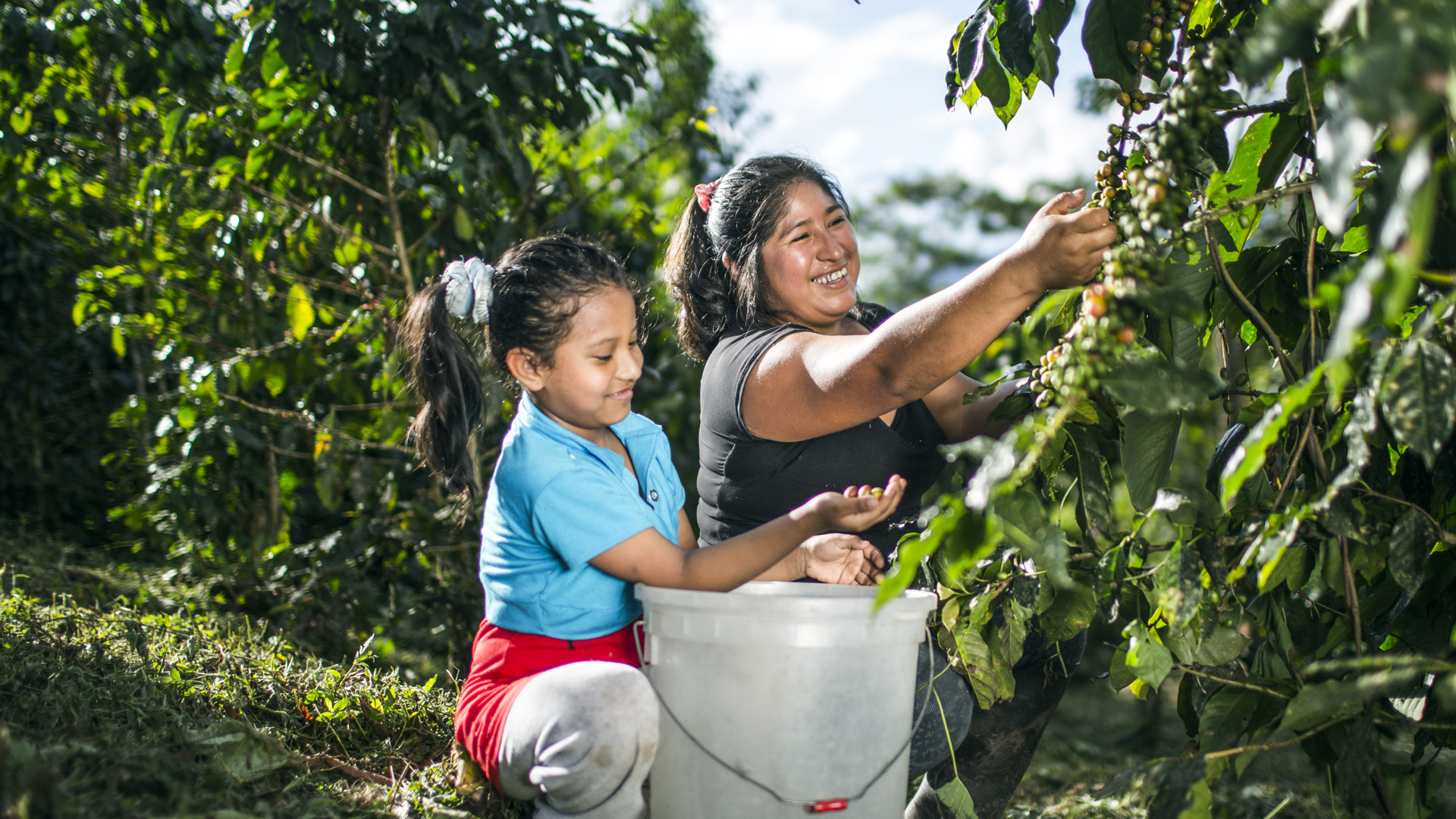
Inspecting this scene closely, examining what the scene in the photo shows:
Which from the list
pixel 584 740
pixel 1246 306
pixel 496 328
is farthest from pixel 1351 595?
pixel 496 328

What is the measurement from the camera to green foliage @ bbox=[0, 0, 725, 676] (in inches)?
91.7

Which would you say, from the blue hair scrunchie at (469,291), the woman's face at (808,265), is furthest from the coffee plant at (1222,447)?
the blue hair scrunchie at (469,291)

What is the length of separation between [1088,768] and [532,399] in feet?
6.24

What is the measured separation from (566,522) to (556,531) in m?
0.02

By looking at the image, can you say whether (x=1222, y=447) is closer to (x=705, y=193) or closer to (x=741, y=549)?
(x=741, y=549)

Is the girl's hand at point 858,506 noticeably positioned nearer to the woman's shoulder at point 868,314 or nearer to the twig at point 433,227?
the woman's shoulder at point 868,314

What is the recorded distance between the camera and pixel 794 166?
1.82m

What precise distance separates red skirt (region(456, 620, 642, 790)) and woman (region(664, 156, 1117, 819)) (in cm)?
32

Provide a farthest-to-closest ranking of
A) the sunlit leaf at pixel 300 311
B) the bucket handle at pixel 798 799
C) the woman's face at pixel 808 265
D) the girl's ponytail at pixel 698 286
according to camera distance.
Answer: the sunlit leaf at pixel 300 311 < the girl's ponytail at pixel 698 286 < the woman's face at pixel 808 265 < the bucket handle at pixel 798 799

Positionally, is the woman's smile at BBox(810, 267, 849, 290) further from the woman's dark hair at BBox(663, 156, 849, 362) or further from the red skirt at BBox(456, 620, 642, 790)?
the red skirt at BBox(456, 620, 642, 790)

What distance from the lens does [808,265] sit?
5.68 ft

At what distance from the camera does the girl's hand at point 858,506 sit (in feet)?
3.84

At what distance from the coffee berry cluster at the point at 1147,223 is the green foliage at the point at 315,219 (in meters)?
1.37

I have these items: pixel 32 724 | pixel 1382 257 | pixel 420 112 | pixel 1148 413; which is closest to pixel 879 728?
pixel 1148 413
